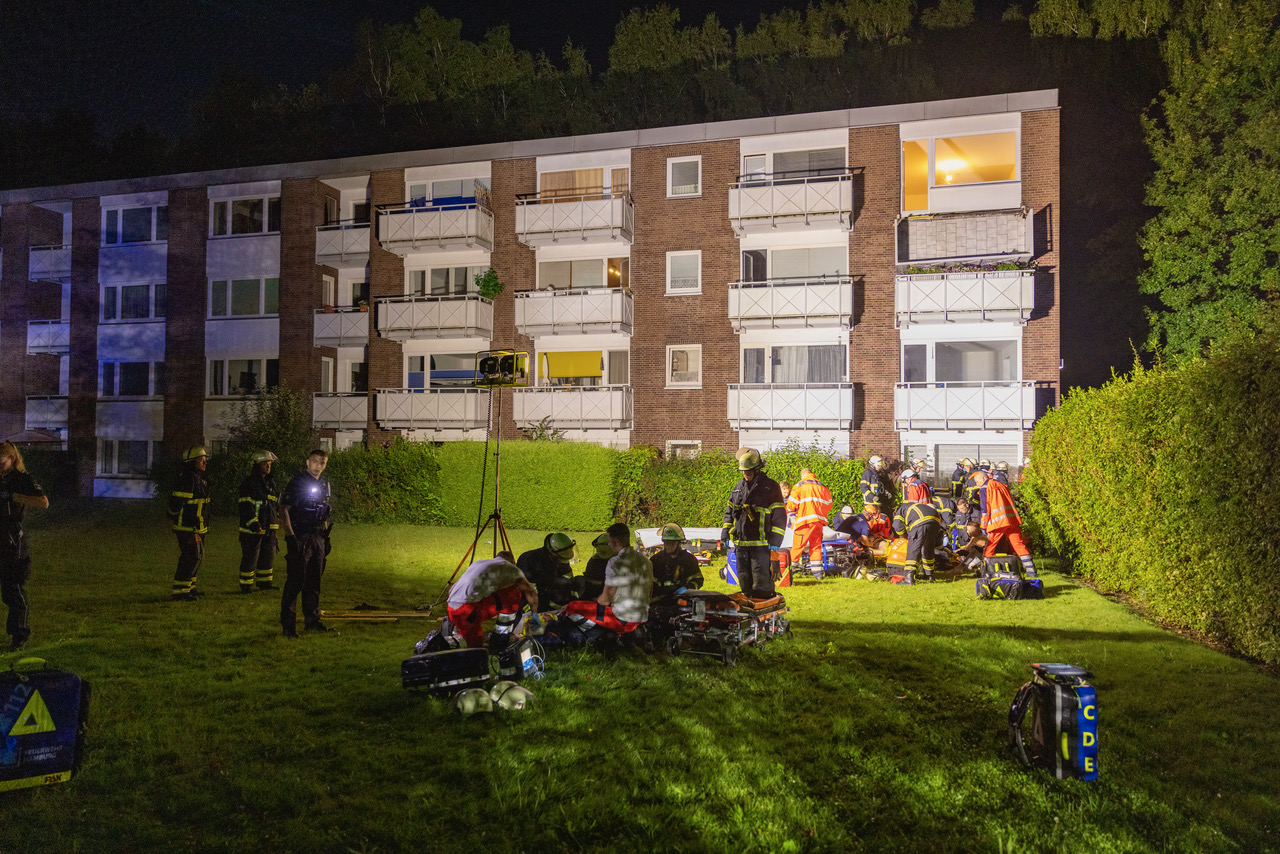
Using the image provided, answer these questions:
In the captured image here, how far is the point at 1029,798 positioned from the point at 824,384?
63.7 feet

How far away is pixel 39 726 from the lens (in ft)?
15.8

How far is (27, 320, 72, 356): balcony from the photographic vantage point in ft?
107

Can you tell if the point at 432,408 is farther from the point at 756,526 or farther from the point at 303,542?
the point at 756,526

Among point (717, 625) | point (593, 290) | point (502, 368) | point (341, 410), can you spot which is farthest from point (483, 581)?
point (341, 410)

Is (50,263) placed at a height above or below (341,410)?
above

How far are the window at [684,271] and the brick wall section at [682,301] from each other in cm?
21

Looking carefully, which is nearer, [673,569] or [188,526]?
[673,569]

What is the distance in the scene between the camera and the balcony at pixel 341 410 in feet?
92.2

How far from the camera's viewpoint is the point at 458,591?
7652 mm

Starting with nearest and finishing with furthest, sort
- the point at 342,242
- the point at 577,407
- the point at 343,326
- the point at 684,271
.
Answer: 1. the point at 577,407
2. the point at 684,271
3. the point at 343,326
4. the point at 342,242

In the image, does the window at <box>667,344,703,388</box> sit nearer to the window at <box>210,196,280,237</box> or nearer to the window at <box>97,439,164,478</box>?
the window at <box>210,196,280,237</box>

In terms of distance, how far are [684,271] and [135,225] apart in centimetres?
2295

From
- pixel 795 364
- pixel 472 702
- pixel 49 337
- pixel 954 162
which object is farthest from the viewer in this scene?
pixel 49 337

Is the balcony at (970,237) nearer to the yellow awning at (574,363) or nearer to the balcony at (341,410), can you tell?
the yellow awning at (574,363)
